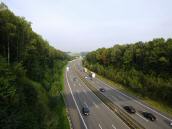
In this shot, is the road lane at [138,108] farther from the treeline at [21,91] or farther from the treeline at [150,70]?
the treeline at [21,91]

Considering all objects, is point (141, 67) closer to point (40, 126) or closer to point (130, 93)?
point (130, 93)

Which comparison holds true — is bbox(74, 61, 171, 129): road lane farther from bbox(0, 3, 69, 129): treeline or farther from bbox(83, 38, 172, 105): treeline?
bbox(0, 3, 69, 129): treeline

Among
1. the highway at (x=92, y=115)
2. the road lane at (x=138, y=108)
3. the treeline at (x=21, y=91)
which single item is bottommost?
Answer: the highway at (x=92, y=115)

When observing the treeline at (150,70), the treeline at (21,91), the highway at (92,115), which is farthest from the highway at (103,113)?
the treeline at (150,70)

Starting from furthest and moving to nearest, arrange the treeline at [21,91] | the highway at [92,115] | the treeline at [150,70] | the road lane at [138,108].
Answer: the treeline at [150,70], the road lane at [138,108], the highway at [92,115], the treeline at [21,91]

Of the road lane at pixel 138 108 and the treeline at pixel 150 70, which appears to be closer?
the road lane at pixel 138 108

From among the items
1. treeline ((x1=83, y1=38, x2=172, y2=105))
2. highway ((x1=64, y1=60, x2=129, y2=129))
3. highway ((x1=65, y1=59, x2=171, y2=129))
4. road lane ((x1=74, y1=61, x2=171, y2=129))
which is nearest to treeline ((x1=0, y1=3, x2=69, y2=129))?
highway ((x1=64, y1=60, x2=129, y2=129))

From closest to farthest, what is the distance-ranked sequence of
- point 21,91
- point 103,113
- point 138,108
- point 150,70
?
point 21,91, point 103,113, point 138,108, point 150,70

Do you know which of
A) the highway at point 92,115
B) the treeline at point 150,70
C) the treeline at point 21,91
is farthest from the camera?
the treeline at point 150,70

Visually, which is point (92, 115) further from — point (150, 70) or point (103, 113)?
point (150, 70)

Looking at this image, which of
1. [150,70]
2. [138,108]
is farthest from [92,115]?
[150,70]

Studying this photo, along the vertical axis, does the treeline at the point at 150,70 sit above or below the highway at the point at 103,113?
above

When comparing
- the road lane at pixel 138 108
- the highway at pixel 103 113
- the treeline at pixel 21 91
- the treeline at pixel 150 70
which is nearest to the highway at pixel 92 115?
the highway at pixel 103 113
